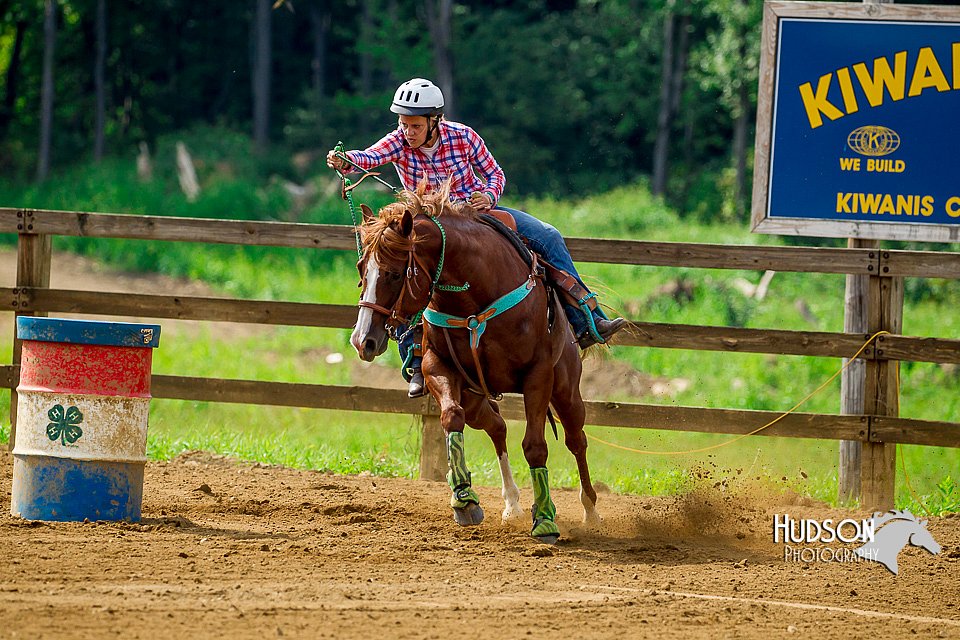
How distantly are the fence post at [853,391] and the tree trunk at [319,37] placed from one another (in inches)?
1302

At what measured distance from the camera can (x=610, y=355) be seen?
836 cm

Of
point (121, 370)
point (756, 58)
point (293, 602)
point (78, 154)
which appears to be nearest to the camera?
point (293, 602)

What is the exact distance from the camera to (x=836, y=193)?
8766 mm

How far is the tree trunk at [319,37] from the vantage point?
40406 millimetres

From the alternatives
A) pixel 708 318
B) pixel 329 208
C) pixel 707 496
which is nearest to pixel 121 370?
pixel 707 496

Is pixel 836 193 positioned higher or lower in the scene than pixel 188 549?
higher

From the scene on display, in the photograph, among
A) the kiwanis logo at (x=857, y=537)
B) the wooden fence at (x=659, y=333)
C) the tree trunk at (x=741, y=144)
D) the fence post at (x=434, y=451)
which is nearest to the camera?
the kiwanis logo at (x=857, y=537)

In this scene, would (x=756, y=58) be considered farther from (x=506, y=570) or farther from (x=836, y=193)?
(x=506, y=570)

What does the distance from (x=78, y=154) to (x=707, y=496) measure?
3424cm

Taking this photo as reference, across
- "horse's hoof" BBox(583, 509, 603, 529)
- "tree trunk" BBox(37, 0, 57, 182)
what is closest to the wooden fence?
"horse's hoof" BBox(583, 509, 603, 529)

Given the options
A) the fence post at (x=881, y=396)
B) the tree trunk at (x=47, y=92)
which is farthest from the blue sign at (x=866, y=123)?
the tree trunk at (x=47, y=92)

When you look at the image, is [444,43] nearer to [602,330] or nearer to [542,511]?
[602,330]

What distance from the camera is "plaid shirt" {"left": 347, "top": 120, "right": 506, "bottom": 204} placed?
23.2 ft

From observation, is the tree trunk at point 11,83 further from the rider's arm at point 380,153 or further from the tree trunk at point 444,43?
the rider's arm at point 380,153
